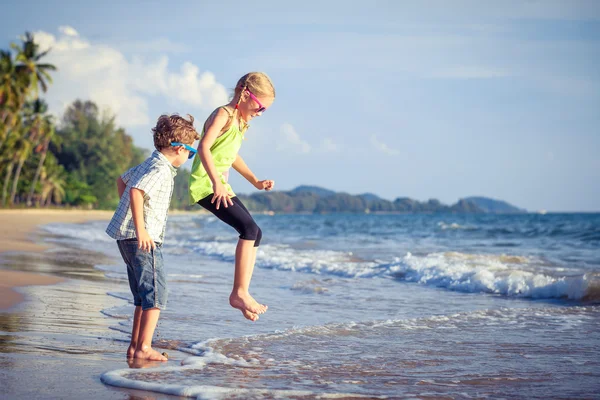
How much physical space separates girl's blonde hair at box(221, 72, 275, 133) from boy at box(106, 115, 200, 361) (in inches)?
18.1

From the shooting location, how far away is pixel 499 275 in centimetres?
955

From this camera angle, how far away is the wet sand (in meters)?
3.06

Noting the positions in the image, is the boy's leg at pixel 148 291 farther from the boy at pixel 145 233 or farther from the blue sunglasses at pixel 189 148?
the blue sunglasses at pixel 189 148

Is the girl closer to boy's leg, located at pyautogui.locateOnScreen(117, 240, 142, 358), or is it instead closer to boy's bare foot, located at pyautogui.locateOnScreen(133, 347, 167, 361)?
boy's leg, located at pyautogui.locateOnScreen(117, 240, 142, 358)

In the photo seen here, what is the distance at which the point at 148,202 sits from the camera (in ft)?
12.9

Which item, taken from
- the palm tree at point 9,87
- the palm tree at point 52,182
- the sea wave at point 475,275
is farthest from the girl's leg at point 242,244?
the palm tree at point 52,182

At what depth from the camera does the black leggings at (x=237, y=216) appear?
430 centimetres

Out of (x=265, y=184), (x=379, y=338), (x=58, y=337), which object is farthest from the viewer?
(x=379, y=338)

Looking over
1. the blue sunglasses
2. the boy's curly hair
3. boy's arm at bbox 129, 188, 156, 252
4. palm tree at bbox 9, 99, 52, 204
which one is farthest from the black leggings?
palm tree at bbox 9, 99, 52, 204

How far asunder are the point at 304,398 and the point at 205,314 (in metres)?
2.95

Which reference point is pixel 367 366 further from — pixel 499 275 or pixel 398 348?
pixel 499 275

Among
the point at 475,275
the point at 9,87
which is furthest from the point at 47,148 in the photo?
the point at 475,275

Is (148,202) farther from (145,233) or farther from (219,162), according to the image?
(219,162)

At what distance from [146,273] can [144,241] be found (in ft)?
0.80
